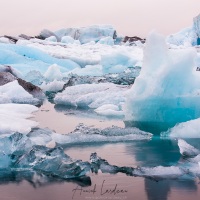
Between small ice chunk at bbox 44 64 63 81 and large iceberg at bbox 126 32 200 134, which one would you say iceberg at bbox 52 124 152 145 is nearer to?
large iceberg at bbox 126 32 200 134

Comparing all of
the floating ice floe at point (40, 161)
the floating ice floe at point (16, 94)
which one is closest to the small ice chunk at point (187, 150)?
the floating ice floe at point (40, 161)

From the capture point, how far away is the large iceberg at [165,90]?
609cm

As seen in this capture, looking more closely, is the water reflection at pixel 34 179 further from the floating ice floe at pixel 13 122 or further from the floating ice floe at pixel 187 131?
the floating ice floe at pixel 187 131

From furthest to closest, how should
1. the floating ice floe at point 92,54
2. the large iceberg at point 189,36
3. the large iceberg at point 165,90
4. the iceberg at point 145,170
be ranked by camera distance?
the large iceberg at point 189,36 < the floating ice floe at point 92,54 < the large iceberg at point 165,90 < the iceberg at point 145,170

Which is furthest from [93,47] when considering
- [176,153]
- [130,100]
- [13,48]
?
[176,153]

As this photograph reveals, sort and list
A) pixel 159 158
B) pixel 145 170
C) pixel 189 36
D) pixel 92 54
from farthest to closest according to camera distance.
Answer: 1. pixel 189 36
2. pixel 92 54
3. pixel 159 158
4. pixel 145 170

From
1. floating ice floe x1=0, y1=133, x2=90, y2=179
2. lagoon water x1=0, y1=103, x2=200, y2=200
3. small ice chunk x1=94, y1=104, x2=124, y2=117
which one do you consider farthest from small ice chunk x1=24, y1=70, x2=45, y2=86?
floating ice floe x1=0, y1=133, x2=90, y2=179

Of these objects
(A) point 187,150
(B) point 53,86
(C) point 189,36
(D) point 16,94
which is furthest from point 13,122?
(C) point 189,36

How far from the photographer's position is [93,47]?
2356 centimetres

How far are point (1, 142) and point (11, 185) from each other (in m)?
0.71

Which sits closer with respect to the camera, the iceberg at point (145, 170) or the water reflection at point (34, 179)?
the water reflection at point (34, 179)

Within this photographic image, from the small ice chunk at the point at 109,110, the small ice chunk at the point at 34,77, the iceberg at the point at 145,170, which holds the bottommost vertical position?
the iceberg at the point at 145,170

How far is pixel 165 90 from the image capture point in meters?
6.13
